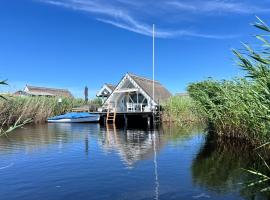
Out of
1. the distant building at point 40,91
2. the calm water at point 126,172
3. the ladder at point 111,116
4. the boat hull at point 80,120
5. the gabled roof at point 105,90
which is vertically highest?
the distant building at point 40,91

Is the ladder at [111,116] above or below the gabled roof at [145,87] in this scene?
below

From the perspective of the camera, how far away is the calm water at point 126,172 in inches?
285

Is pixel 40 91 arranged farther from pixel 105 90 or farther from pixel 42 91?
pixel 105 90

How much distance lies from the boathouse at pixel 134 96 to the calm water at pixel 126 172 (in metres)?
20.0

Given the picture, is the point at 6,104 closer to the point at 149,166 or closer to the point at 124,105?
the point at 124,105

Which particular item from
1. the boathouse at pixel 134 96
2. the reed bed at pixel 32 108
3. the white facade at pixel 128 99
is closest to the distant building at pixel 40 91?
the reed bed at pixel 32 108

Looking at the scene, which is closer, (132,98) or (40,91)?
(132,98)

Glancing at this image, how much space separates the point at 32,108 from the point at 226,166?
2580 cm

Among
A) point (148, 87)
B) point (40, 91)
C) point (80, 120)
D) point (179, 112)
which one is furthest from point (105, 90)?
point (40, 91)

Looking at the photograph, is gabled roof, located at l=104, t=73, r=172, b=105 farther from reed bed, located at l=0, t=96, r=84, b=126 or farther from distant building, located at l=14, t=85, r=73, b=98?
distant building, located at l=14, t=85, r=73, b=98

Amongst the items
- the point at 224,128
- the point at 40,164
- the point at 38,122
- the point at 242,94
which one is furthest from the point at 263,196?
the point at 38,122

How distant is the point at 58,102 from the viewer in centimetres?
4097

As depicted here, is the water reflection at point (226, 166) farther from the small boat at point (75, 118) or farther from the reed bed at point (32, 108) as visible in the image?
the small boat at point (75, 118)

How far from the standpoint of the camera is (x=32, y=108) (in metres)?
32.7
